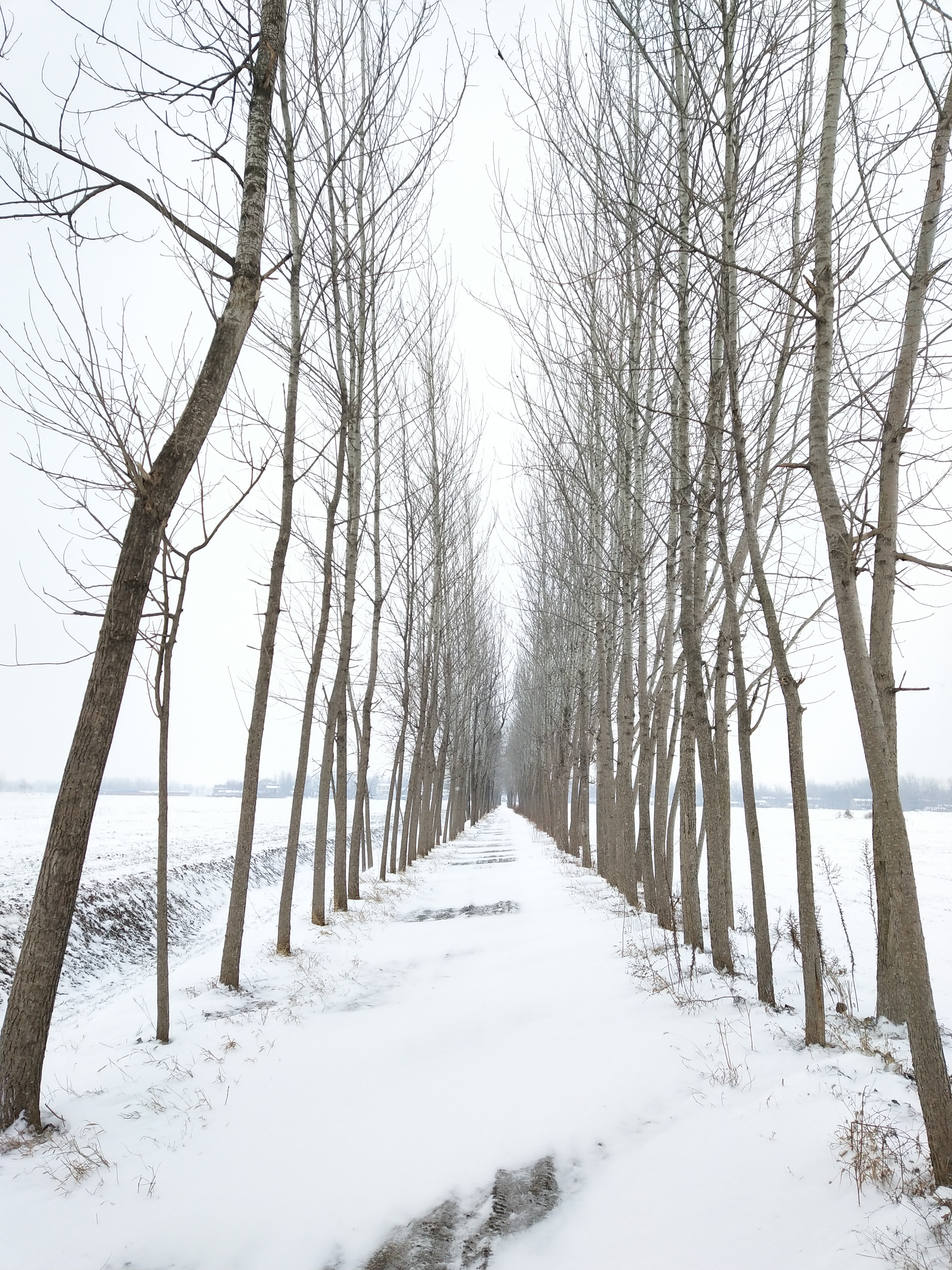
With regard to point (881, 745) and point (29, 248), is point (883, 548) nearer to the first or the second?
point (881, 745)

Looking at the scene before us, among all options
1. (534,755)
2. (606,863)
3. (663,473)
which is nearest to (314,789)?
(534,755)

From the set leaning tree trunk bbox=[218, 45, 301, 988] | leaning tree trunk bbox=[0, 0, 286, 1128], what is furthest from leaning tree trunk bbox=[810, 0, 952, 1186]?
leaning tree trunk bbox=[218, 45, 301, 988]

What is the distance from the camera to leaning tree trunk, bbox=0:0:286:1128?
2.76m

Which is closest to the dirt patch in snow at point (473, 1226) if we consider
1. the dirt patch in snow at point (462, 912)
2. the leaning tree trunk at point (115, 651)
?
the leaning tree trunk at point (115, 651)

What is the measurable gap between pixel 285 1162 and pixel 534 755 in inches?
1135

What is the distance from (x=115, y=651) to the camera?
3053 mm

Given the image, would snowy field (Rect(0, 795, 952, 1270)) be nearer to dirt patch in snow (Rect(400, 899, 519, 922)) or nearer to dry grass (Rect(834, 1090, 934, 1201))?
dry grass (Rect(834, 1090, 934, 1201))

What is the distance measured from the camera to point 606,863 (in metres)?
11.5

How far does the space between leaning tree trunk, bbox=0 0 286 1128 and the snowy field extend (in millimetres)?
403

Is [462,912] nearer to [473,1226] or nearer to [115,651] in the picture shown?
[473,1226]

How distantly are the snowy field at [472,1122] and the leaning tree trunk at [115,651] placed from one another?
40 centimetres

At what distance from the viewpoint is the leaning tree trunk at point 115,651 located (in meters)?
2.76

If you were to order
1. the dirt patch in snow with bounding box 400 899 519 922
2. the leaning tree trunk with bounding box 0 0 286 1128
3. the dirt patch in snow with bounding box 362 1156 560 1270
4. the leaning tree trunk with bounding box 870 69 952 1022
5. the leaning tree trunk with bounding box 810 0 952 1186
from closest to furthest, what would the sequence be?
the dirt patch in snow with bounding box 362 1156 560 1270 → the leaning tree trunk with bounding box 810 0 952 1186 → the leaning tree trunk with bounding box 0 0 286 1128 → the leaning tree trunk with bounding box 870 69 952 1022 → the dirt patch in snow with bounding box 400 899 519 922

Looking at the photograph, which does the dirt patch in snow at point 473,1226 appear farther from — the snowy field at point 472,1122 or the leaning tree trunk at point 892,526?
the leaning tree trunk at point 892,526
